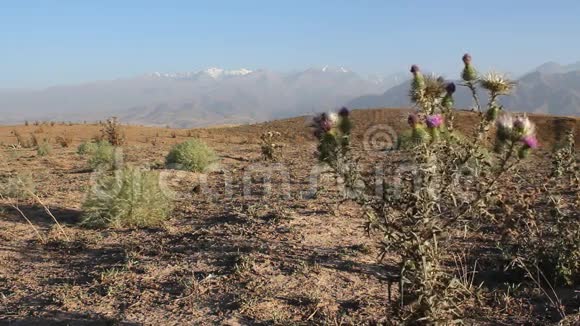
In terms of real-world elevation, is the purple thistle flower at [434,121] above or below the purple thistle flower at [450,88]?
below

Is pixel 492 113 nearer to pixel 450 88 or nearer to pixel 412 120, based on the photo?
pixel 450 88

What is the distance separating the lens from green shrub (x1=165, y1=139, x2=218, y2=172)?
34.3 feet

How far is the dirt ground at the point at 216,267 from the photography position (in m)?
4.03

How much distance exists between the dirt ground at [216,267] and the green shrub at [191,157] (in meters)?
1.94

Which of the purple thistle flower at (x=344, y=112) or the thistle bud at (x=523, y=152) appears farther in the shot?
the purple thistle flower at (x=344, y=112)

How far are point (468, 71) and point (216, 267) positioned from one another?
2807 mm

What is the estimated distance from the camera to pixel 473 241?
554 cm

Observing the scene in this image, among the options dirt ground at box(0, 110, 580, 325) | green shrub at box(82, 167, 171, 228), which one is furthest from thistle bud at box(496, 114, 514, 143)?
green shrub at box(82, 167, 171, 228)

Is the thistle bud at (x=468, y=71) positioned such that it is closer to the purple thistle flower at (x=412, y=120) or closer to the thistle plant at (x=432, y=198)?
the thistle plant at (x=432, y=198)

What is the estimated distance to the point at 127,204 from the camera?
663 cm

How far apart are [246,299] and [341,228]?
2057mm

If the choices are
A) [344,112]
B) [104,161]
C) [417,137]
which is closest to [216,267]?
[344,112]

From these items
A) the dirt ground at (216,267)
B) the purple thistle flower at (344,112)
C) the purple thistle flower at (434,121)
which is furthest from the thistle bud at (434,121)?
the purple thistle flower at (344,112)

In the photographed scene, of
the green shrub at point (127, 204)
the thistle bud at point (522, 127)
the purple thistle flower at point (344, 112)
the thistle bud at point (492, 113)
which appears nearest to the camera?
the thistle bud at point (522, 127)
